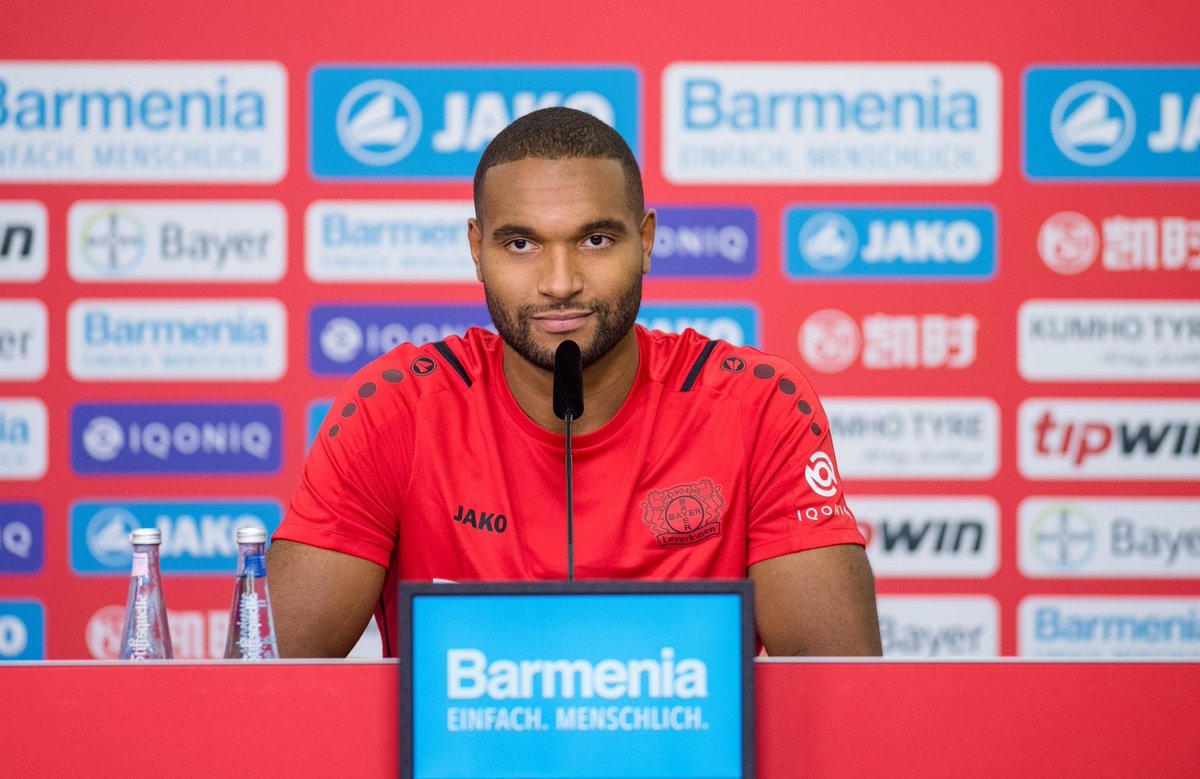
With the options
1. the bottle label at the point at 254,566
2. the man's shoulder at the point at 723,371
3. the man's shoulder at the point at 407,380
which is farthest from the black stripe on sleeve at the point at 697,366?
the bottle label at the point at 254,566

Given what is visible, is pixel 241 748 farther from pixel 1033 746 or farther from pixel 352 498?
pixel 352 498

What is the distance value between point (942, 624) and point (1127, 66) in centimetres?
117

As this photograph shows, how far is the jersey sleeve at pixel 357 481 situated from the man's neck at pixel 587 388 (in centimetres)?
13

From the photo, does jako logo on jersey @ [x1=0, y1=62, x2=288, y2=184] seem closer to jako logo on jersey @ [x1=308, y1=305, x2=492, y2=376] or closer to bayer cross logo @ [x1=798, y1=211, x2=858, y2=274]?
jako logo on jersey @ [x1=308, y1=305, x2=492, y2=376]

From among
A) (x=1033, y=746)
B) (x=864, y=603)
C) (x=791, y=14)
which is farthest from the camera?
(x=791, y=14)

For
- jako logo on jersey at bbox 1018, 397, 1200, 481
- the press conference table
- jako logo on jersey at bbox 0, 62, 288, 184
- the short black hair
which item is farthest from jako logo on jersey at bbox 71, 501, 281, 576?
the press conference table

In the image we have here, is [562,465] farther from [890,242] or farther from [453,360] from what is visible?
[890,242]

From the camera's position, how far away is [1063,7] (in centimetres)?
230

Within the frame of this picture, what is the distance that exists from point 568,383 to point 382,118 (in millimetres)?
1454

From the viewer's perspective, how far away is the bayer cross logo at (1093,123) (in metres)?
2.31

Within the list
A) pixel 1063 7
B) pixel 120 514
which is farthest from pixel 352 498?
pixel 1063 7

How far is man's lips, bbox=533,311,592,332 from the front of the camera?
120 cm

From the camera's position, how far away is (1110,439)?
230cm

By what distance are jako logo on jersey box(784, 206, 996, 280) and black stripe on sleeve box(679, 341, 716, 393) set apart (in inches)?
38.4
